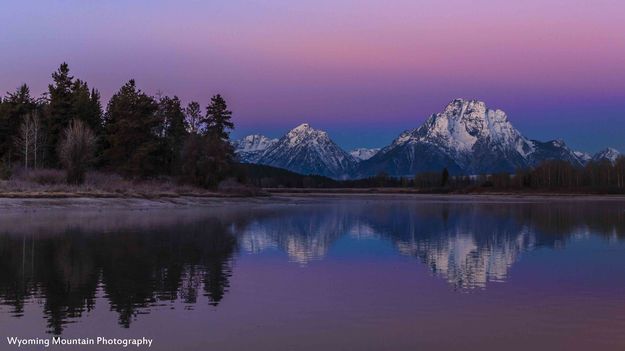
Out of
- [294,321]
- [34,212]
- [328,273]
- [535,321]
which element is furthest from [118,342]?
[34,212]

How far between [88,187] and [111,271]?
5240 cm

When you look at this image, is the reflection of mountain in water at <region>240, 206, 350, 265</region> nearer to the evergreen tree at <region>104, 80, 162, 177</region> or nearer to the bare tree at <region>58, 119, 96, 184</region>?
the bare tree at <region>58, 119, 96, 184</region>

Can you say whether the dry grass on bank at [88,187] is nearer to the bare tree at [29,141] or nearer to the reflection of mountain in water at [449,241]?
the bare tree at [29,141]

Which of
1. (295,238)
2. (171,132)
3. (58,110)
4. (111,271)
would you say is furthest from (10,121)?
(111,271)

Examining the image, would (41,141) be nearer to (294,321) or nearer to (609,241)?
(609,241)

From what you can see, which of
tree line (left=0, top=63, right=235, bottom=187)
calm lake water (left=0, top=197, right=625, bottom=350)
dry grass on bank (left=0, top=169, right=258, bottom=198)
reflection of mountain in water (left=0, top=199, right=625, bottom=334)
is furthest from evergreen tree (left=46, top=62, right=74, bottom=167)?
calm lake water (left=0, top=197, right=625, bottom=350)

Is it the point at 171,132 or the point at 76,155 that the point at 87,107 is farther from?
the point at 76,155

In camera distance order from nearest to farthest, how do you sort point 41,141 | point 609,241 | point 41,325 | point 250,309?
point 41,325 < point 250,309 < point 609,241 < point 41,141

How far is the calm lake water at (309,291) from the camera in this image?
48.2 feet

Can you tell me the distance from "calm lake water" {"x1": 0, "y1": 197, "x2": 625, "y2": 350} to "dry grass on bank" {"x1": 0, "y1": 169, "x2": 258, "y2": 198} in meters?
27.5

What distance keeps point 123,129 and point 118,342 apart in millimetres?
86851

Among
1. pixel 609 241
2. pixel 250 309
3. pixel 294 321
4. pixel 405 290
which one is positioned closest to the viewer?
pixel 294 321

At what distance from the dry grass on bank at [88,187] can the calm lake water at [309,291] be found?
90.1 feet

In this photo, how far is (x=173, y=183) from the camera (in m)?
97.6
